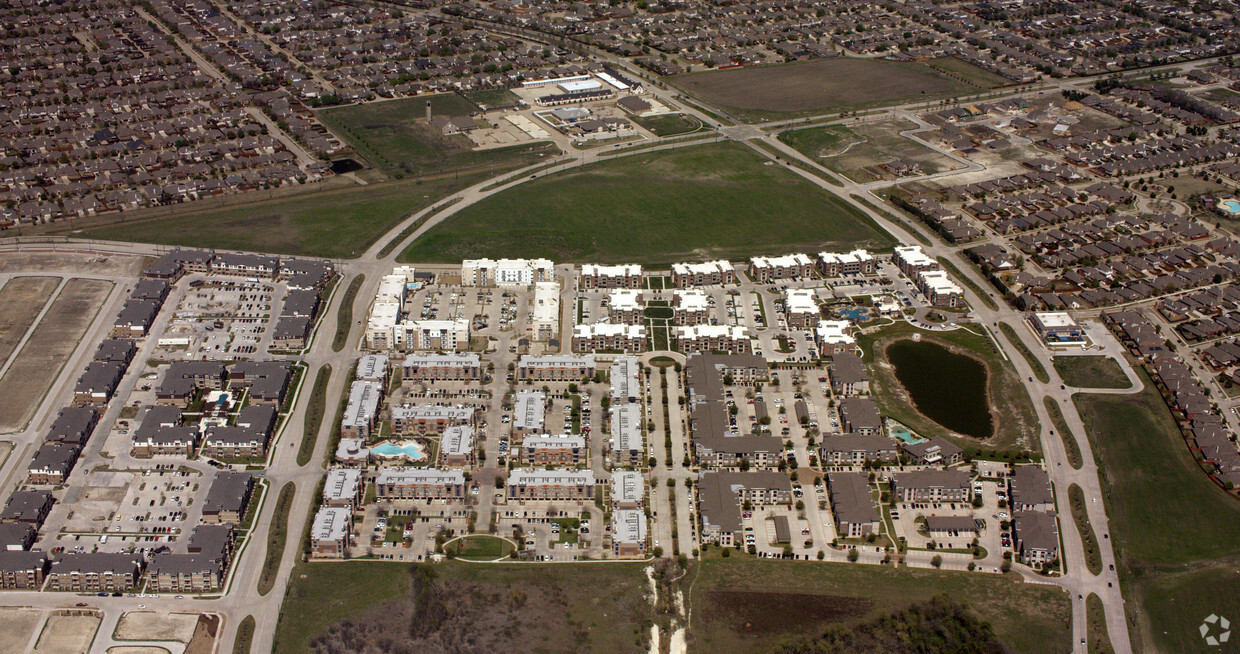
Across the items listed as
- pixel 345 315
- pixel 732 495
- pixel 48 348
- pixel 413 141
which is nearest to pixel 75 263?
pixel 48 348

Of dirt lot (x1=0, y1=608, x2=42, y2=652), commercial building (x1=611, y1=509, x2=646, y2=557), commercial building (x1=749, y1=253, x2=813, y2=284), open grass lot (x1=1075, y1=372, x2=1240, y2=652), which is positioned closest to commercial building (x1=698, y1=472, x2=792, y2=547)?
commercial building (x1=611, y1=509, x2=646, y2=557)

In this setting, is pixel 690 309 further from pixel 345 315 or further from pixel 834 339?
pixel 345 315

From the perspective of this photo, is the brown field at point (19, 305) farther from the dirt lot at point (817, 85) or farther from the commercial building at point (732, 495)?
the dirt lot at point (817, 85)

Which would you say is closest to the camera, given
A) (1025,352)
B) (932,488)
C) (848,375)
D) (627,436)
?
(932,488)

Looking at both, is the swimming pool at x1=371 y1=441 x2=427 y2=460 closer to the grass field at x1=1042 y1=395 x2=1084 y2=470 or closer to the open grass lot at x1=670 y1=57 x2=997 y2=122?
the grass field at x1=1042 y1=395 x2=1084 y2=470

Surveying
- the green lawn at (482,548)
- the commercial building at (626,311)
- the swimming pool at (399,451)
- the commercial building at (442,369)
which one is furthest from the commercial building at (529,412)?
the commercial building at (626,311)

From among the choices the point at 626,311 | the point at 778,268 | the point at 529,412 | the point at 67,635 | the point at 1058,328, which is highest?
the point at 778,268

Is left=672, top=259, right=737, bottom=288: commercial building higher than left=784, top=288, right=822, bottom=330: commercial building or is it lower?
higher
